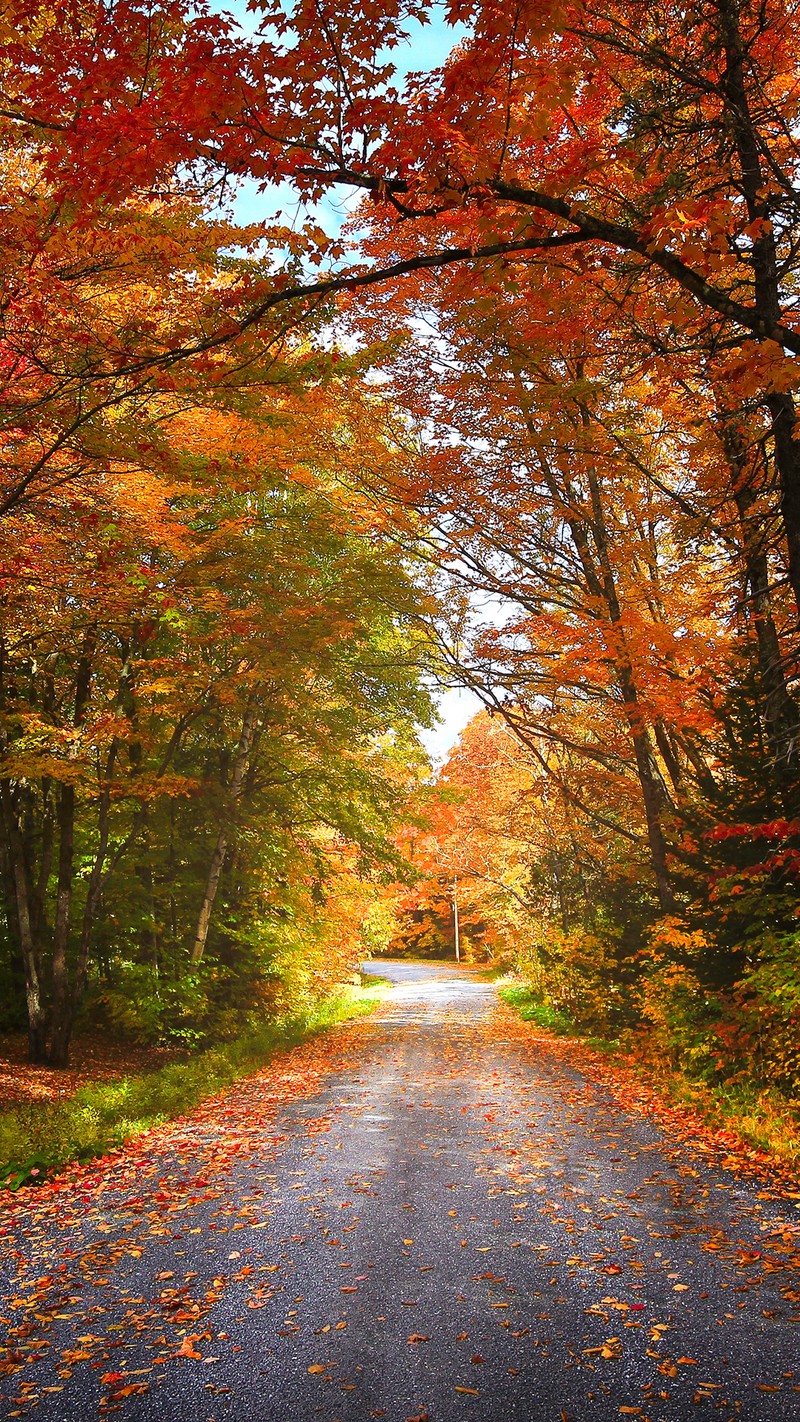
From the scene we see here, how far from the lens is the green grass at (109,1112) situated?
6.94 m

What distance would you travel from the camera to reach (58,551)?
27.8 feet

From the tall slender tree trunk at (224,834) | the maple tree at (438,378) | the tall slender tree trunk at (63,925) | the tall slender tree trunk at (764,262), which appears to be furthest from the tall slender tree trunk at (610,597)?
the tall slender tree trunk at (63,925)

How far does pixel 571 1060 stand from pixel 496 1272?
27.4 ft

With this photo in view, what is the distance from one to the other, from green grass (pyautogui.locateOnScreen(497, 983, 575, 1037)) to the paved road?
7849 mm

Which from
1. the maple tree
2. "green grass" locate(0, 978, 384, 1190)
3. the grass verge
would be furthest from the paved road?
the maple tree

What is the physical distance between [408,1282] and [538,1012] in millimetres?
14372

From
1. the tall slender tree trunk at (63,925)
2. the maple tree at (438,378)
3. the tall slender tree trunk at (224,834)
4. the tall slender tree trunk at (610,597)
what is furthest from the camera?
the tall slender tree trunk at (224,834)

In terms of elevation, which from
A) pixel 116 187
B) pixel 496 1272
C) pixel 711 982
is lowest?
pixel 496 1272

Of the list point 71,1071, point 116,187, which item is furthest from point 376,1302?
point 71,1071

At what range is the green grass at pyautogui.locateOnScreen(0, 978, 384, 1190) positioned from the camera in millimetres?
6938

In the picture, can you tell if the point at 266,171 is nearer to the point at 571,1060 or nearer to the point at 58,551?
the point at 58,551

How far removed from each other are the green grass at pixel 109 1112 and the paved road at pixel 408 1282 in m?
0.44

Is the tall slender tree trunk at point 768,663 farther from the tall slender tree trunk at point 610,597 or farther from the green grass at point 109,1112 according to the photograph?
the green grass at point 109,1112

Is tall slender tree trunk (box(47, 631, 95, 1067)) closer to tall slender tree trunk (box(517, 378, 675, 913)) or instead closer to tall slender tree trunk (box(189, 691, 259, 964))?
tall slender tree trunk (box(189, 691, 259, 964))
